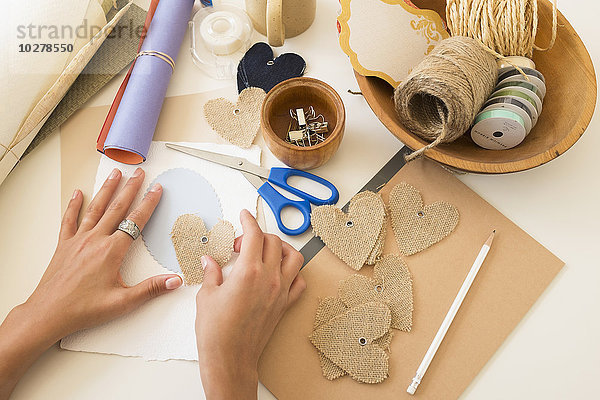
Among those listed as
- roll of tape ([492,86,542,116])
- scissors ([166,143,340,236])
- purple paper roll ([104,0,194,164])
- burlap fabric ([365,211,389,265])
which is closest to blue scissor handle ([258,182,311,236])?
scissors ([166,143,340,236])

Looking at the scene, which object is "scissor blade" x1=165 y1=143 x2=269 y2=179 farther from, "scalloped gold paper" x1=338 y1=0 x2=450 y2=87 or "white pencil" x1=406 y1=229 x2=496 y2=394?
"white pencil" x1=406 y1=229 x2=496 y2=394

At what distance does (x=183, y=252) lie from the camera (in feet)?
2.43

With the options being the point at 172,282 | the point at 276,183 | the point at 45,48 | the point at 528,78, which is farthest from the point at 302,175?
the point at 45,48

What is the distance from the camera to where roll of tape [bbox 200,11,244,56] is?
860mm

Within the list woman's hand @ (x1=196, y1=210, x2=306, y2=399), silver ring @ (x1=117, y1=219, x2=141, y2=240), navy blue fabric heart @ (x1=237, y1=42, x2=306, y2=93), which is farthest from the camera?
navy blue fabric heart @ (x1=237, y1=42, x2=306, y2=93)

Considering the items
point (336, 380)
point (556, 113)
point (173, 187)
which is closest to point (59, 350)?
point (173, 187)

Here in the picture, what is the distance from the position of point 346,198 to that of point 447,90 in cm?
23

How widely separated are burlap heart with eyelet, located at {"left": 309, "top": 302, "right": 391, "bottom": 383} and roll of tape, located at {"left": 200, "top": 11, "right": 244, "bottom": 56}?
504 mm

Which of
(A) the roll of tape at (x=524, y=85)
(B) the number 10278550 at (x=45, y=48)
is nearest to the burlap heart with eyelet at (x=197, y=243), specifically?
(B) the number 10278550 at (x=45, y=48)

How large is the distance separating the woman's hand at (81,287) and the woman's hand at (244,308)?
83mm

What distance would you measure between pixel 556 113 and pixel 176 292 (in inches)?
24.6

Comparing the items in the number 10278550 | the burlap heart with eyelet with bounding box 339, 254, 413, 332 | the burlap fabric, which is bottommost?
the burlap heart with eyelet with bounding box 339, 254, 413, 332

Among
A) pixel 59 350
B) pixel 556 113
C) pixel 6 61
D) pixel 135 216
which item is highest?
pixel 556 113

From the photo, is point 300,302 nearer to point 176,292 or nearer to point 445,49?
point 176,292
